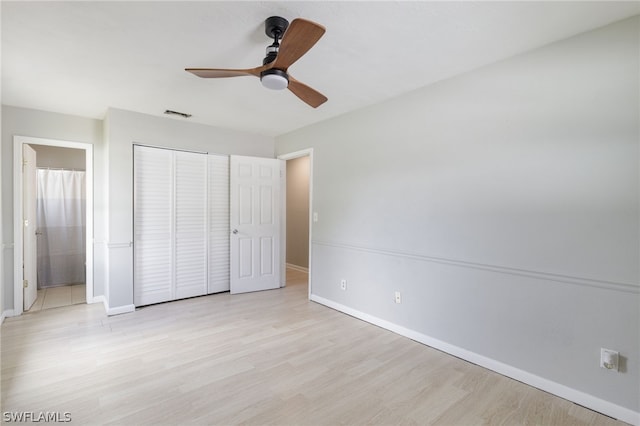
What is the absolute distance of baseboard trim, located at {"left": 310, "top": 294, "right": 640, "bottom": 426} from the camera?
184 cm

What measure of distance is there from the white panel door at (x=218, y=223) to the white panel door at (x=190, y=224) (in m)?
0.09

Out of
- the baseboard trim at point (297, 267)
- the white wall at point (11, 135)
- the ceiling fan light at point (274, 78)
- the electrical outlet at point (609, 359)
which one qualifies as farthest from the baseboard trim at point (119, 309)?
the electrical outlet at point (609, 359)

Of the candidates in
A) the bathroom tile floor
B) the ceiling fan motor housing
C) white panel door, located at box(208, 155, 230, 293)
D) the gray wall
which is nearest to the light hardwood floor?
the bathroom tile floor

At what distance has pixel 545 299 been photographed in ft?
6.98

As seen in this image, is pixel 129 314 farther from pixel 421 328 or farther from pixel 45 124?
pixel 421 328

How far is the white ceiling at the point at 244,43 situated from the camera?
1.75 m

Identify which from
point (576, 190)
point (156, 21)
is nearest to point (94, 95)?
point (156, 21)

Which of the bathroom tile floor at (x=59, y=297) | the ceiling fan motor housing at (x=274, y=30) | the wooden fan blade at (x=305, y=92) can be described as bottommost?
the bathroom tile floor at (x=59, y=297)

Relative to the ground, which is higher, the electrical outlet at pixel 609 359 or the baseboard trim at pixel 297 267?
the electrical outlet at pixel 609 359

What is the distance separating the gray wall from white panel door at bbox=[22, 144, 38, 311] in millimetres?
4115

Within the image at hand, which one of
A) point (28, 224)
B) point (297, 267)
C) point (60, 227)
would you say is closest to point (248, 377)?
point (28, 224)

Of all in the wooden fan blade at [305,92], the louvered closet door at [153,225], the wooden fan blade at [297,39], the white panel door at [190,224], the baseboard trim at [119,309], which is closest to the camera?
the wooden fan blade at [297,39]

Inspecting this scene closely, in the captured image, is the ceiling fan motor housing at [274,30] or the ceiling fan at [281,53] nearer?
the ceiling fan at [281,53]

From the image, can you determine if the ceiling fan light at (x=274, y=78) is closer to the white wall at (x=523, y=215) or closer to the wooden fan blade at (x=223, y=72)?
the wooden fan blade at (x=223, y=72)
